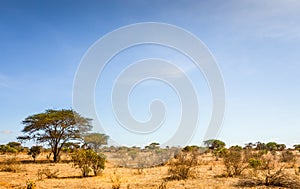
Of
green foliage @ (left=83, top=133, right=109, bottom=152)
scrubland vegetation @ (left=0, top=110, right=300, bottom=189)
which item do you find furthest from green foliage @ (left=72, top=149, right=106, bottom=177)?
green foliage @ (left=83, top=133, right=109, bottom=152)

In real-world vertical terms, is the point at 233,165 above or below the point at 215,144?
below

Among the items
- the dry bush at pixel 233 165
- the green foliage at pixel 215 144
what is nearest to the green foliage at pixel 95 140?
the dry bush at pixel 233 165

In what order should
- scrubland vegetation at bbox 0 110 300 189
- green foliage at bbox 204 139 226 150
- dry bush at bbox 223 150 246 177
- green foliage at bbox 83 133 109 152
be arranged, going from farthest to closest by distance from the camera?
1. green foliage at bbox 204 139 226 150
2. green foliage at bbox 83 133 109 152
3. dry bush at bbox 223 150 246 177
4. scrubland vegetation at bbox 0 110 300 189

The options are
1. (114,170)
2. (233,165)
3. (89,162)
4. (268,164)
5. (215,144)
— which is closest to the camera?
(233,165)

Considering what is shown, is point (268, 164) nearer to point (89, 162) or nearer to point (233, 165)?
point (233, 165)

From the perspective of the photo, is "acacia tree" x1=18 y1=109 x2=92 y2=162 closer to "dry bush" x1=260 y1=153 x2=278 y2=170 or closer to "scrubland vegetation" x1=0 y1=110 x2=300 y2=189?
"scrubland vegetation" x1=0 y1=110 x2=300 y2=189

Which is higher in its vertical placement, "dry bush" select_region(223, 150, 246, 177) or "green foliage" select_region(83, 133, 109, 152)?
"green foliage" select_region(83, 133, 109, 152)

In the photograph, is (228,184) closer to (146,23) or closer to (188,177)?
(188,177)

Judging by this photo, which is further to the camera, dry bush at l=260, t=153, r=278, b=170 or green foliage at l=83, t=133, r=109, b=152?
green foliage at l=83, t=133, r=109, b=152

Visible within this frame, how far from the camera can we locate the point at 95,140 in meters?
39.4

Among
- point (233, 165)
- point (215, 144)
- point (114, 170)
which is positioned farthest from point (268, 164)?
point (215, 144)

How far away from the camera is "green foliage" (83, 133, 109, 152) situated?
37469 millimetres

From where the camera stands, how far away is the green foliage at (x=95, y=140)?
37469 millimetres

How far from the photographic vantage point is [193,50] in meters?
19.2
